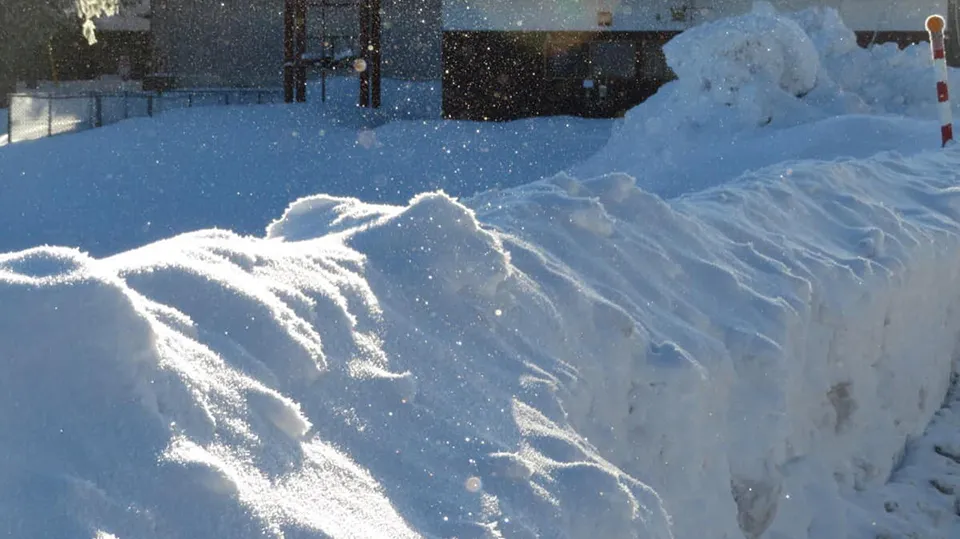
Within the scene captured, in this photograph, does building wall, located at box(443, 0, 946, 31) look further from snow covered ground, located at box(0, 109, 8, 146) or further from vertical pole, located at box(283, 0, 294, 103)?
snow covered ground, located at box(0, 109, 8, 146)

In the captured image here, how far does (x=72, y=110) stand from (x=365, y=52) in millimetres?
7095

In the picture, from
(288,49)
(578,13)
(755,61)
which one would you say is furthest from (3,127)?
(755,61)

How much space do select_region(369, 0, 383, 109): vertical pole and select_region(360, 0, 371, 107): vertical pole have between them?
99 millimetres

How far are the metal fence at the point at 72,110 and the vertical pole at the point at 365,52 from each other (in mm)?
4154

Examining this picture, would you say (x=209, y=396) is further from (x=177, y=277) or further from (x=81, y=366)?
(x=177, y=277)

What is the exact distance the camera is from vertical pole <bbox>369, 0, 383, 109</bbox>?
27703 mm

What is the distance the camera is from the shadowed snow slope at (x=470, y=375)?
6.41ft

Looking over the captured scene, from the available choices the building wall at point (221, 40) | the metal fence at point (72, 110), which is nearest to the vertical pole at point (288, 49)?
the metal fence at point (72, 110)

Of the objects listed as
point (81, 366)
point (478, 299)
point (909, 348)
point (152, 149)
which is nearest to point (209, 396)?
point (81, 366)

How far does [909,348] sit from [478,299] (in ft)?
9.20

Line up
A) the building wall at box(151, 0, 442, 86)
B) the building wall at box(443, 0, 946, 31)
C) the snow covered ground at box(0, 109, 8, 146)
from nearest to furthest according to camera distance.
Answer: the snow covered ground at box(0, 109, 8, 146)
the building wall at box(443, 0, 946, 31)
the building wall at box(151, 0, 442, 86)

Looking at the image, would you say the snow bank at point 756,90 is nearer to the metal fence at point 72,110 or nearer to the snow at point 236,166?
the snow at point 236,166

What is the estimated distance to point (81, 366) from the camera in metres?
1.99

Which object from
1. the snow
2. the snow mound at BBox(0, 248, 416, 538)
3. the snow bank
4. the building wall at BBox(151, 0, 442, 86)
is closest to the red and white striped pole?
the snow bank
